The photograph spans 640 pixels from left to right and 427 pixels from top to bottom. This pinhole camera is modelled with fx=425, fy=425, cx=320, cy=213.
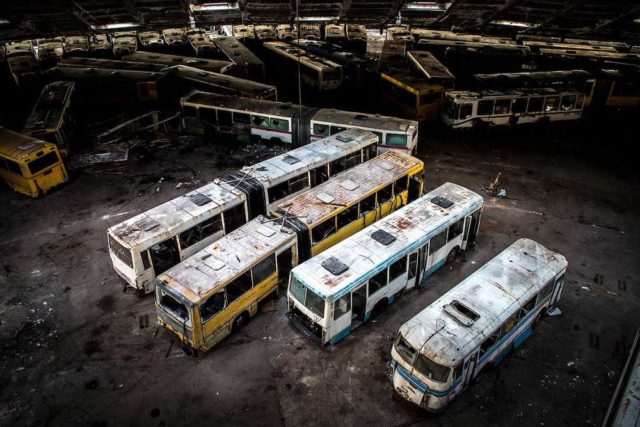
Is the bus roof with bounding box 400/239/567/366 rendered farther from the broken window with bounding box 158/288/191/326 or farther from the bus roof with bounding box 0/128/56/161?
the bus roof with bounding box 0/128/56/161

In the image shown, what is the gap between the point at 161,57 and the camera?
90.4 feet

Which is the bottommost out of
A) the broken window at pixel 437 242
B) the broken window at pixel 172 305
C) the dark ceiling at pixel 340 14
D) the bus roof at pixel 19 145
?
the broken window at pixel 172 305

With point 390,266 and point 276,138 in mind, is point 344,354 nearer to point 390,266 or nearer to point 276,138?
point 390,266

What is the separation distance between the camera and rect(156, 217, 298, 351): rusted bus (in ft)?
34.5

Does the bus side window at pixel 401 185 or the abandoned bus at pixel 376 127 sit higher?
the abandoned bus at pixel 376 127

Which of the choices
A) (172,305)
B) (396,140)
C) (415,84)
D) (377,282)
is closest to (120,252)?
(172,305)

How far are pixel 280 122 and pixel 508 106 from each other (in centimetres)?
1232

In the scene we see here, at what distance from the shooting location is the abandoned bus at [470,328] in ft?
29.8

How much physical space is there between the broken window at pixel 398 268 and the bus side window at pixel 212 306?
179 inches

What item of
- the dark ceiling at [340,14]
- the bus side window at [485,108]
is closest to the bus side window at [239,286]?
the bus side window at [485,108]

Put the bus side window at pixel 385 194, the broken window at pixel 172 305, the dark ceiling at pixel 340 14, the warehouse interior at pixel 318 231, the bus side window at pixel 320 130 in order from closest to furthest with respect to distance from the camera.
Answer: the warehouse interior at pixel 318 231 → the broken window at pixel 172 305 → the bus side window at pixel 385 194 → the bus side window at pixel 320 130 → the dark ceiling at pixel 340 14

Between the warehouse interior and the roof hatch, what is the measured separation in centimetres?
8

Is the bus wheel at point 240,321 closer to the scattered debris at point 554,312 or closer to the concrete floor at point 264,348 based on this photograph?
the concrete floor at point 264,348

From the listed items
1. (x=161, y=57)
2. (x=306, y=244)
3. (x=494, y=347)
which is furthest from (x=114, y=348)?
(x=161, y=57)
